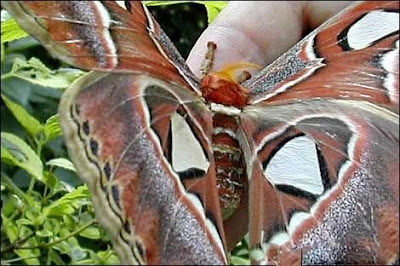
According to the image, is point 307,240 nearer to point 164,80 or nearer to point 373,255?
point 373,255

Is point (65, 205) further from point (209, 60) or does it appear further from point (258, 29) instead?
point (258, 29)

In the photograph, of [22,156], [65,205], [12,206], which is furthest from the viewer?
[12,206]

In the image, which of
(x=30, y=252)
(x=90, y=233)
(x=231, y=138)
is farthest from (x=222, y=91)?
(x=30, y=252)

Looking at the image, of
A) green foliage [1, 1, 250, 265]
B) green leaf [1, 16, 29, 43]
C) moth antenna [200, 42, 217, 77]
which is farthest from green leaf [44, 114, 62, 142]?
moth antenna [200, 42, 217, 77]

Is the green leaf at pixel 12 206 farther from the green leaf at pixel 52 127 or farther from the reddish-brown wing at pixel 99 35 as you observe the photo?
the reddish-brown wing at pixel 99 35

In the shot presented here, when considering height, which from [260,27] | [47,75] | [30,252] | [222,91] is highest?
[222,91]

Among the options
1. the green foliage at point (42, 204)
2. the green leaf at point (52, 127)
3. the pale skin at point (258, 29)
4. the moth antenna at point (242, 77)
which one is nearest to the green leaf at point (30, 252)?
the green foliage at point (42, 204)

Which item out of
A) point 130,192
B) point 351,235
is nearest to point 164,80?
point 130,192
